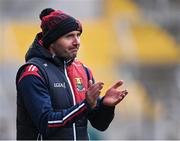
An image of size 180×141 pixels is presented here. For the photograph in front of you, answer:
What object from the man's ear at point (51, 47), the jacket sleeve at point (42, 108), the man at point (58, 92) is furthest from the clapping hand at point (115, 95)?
the man's ear at point (51, 47)

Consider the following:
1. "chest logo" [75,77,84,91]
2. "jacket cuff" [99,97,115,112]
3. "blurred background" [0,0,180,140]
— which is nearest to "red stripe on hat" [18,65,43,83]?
"chest logo" [75,77,84,91]

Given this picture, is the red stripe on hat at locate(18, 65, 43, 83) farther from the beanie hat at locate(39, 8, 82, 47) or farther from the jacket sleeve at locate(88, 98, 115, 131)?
the jacket sleeve at locate(88, 98, 115, 131)

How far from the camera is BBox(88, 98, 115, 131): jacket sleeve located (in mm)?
3541

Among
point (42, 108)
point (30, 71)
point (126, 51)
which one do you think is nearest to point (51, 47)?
point (30, 71)

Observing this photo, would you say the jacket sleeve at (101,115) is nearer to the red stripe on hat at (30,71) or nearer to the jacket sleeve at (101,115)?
the jacket sleeve at (101,115)

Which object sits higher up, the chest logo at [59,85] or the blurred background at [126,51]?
the chest logo at [59,85]

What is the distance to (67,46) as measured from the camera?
356cm

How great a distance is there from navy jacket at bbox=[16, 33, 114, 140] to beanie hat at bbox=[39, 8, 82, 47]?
6cm

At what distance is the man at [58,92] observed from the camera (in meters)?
3.38

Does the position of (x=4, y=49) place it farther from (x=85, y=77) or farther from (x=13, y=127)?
(x=85, y=77)

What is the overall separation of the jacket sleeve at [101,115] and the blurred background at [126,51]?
720cm

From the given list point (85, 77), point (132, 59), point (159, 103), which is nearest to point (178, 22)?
point (132, 59)

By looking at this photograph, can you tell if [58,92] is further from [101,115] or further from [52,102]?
[101,115]

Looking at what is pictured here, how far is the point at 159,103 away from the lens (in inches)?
443
